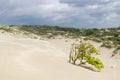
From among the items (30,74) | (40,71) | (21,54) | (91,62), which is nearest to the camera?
(30,74)

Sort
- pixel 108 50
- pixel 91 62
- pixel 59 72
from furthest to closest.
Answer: pixel 108 50 < pixel 91 62 < pixel 59 72

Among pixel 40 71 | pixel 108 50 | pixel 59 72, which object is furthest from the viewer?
pixel 108 50

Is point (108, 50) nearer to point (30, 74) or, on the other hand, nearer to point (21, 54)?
point (21, 54)

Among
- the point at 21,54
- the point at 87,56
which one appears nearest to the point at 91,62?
the point at 87,56

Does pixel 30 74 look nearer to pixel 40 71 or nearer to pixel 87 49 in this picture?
pixel 40 71

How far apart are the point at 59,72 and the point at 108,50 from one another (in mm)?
20595

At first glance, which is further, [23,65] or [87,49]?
[87,49]

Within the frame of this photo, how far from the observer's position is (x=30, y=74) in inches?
563

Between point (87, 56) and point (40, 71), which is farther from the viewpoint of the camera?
point (87, 56)

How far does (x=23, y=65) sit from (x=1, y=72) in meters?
1.96

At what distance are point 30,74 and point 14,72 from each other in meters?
0.67

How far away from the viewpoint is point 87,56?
22625mm

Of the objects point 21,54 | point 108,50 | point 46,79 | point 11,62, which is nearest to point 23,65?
point 11,62

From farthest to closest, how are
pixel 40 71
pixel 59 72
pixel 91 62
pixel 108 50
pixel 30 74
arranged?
1. pixel 108 50
2. pixel 91 62
3. pixel 59 72
4. pixel 40 71
5. pixel 30 74
